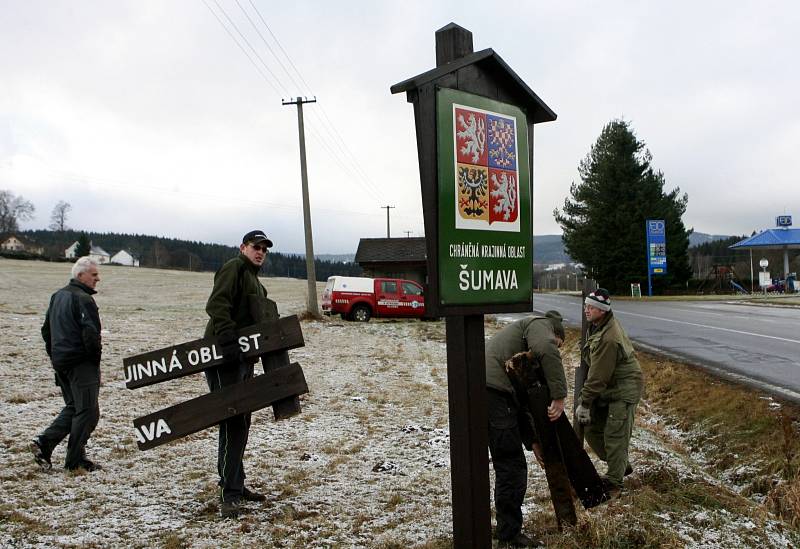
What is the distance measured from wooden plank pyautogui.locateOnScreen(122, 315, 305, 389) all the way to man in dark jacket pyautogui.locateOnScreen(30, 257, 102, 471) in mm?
999

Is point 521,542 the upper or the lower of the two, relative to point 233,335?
lower

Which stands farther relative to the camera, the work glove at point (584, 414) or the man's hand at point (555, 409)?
the work glove at point (584, 414)

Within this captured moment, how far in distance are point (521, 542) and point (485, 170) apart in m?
2.41

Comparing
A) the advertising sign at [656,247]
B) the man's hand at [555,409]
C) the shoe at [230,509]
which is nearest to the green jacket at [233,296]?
the shoe at [230,509]

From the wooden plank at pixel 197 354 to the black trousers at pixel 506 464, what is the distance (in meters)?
1.44

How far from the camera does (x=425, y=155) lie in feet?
9.35

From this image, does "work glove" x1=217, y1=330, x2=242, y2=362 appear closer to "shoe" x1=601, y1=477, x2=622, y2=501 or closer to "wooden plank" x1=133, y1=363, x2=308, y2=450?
"wooden plank" x1=133, y1=363, x2=308, y2=450

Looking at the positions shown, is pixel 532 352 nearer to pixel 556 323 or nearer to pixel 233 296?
pixel 556 323

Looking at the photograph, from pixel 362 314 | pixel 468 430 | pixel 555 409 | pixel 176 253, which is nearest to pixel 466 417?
pixel 468 430

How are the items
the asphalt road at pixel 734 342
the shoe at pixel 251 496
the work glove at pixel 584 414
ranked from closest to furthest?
the shoe at pixel 251 496
the work glove at pixel 584 414
the asphalt road at pixel 734 342

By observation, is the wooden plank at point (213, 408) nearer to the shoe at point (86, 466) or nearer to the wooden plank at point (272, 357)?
the wooden plank at point (272, 357)

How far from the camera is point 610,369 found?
5031mm

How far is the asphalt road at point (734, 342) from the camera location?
9.42m

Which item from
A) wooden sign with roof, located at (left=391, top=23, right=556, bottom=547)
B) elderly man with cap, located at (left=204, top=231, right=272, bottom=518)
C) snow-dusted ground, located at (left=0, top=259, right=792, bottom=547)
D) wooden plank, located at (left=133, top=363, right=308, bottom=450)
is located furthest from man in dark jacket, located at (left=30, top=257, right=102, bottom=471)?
wooden sign with roof, located at (left=391, top=23, right=556, bottom=547)
